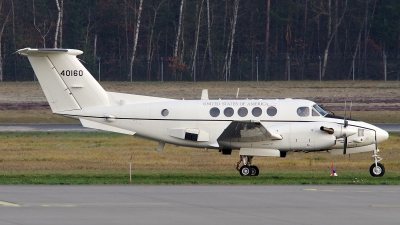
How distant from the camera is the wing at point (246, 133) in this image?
74.4ft

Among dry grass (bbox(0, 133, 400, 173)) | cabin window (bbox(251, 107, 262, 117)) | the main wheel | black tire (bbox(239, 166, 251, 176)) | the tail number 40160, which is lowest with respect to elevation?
dry grass (bbox(0, 133, 400, 173))

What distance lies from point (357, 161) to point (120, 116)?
11005mm

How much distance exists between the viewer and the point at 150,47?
2490 inches

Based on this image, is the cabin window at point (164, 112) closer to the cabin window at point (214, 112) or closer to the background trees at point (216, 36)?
the cabin window at point (214, 112)

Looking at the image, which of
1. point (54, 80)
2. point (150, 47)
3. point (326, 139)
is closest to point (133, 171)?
point (54, 80)

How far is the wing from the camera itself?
74.4 ft

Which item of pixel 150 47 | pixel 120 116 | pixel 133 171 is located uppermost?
pixel 150 47

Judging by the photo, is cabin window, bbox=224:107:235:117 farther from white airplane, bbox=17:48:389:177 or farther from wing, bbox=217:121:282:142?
wing, bbox=217:121:282:142

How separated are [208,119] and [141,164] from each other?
5849 mm

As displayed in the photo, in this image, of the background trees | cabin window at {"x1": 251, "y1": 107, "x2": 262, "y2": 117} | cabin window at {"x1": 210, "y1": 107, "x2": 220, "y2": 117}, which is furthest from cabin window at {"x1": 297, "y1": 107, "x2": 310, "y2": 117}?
the background trees

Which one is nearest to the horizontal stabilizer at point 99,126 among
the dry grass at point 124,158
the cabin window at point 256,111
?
the dry grass at point 124,158
